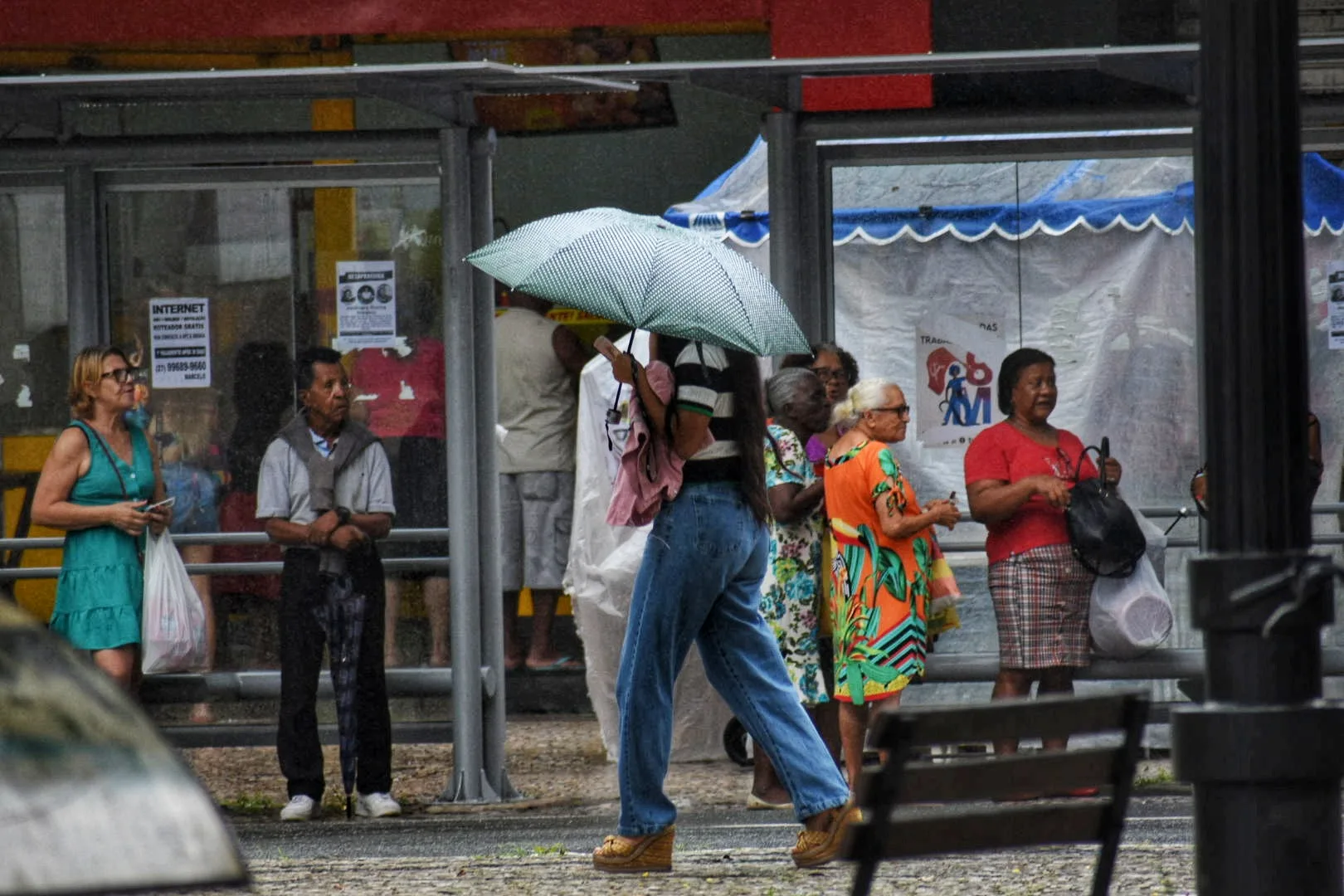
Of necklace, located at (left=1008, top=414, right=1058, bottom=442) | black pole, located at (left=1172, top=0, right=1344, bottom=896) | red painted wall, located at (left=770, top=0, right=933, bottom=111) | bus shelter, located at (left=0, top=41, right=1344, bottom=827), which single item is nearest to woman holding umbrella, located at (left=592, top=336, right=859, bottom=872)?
bus shelter, located at (left=0, top=41, right=1344, bottom=827)

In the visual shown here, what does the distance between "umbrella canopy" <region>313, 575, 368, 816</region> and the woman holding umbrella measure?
2.00 meters

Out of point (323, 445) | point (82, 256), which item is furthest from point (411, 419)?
point (82, 256)

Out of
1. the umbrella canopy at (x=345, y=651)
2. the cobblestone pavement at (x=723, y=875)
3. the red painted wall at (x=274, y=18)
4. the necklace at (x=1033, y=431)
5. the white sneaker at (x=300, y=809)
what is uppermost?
the red painted wall at (x=274, y=18)

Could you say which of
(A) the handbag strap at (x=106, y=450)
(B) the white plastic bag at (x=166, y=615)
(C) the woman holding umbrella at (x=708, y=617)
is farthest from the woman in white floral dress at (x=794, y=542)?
(A) the handbag strap at (x=106, y=450)

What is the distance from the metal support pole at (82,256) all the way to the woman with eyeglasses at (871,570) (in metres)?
3.26

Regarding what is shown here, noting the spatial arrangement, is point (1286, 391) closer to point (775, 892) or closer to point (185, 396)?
point (775, 892)

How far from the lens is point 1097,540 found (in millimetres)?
8766

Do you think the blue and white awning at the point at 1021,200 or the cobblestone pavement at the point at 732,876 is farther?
the blue and white awning at the point at 1021,200

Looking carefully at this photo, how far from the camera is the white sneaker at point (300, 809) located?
29.1ft

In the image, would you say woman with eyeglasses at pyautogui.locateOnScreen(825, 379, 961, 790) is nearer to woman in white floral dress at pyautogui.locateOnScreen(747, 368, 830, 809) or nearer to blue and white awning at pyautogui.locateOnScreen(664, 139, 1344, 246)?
woman in white floral dress at pyautogui.locateOnScreen(747, 368, 830, 809)

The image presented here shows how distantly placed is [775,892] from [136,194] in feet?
15.1

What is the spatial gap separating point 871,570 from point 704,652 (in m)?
1.47

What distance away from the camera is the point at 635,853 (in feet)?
22.9

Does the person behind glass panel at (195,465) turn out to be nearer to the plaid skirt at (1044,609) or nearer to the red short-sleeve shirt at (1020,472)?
the red short-sleeve shirt at (1020,472)
